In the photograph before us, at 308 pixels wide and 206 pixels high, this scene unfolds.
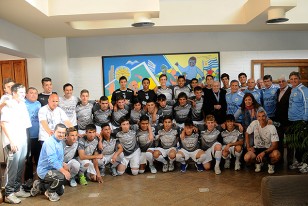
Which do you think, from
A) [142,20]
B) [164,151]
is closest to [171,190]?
[164,151]

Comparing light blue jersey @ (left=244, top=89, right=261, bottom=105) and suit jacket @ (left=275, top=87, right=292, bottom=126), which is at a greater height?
light blue jersey @ (left=244, top=89, right=261, bottom=105)

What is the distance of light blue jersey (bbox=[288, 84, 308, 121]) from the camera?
15.3 ft

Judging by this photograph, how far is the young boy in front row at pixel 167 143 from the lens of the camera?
16.5 ft

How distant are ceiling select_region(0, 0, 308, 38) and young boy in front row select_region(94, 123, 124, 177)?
1.75m

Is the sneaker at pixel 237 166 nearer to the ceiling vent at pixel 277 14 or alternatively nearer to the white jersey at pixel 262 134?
the white jersey at pixel 262 134

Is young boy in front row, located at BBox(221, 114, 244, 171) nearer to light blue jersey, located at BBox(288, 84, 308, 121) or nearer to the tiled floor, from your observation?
the tiled floor

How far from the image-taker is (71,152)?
4605mm

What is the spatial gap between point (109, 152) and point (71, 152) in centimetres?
58

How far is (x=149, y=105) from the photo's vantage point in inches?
207

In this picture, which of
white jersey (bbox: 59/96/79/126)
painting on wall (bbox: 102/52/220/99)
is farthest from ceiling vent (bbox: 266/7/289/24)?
white jersey (bbox: 59/96/79/126)

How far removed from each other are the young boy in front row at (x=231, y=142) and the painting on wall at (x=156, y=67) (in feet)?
7.12

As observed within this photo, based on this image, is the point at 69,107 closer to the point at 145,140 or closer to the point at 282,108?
Answer: the point at 145,140

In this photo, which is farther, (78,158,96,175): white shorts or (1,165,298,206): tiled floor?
(78,158,96,175): white shorts

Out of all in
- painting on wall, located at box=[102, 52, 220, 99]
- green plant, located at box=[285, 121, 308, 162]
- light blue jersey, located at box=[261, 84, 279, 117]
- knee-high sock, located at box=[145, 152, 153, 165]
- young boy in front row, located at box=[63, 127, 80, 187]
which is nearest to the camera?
green plant, located at box=[285, 121, 308, 162]
